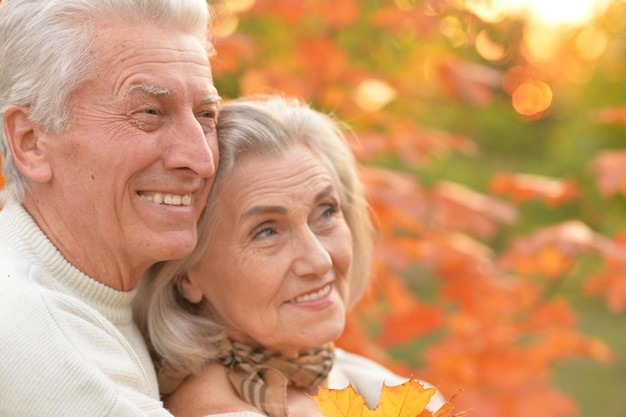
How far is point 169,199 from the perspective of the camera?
201 cm

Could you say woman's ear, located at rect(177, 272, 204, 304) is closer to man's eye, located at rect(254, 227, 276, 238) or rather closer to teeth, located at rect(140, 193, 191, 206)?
man's eye, located at rect(254, 227, 276, 238)

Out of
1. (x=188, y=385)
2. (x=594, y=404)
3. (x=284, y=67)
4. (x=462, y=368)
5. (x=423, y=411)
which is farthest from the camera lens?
(x=594, y=404)

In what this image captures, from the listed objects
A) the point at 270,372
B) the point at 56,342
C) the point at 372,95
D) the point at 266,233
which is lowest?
the point at 56,342

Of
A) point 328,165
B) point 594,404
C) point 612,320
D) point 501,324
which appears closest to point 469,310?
point 501,324

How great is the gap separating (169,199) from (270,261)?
33 cm

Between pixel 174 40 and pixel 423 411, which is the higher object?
pixel 174 40

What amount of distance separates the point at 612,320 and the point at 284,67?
A: 5998mm

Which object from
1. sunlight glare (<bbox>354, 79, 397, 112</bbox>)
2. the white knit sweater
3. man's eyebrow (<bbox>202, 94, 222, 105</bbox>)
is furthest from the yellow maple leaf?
sunlight glare (<bbox>354, 79, 397, 112</bbox>)

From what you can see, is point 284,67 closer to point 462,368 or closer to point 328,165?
point 462,368

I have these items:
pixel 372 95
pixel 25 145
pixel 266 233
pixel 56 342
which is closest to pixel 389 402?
pixel 56 342

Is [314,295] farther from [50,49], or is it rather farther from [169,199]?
[50,49]

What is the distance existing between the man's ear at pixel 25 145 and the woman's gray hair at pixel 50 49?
0.07 ft

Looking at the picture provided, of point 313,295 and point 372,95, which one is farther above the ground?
point 372,95

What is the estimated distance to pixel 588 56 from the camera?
9156 mm
